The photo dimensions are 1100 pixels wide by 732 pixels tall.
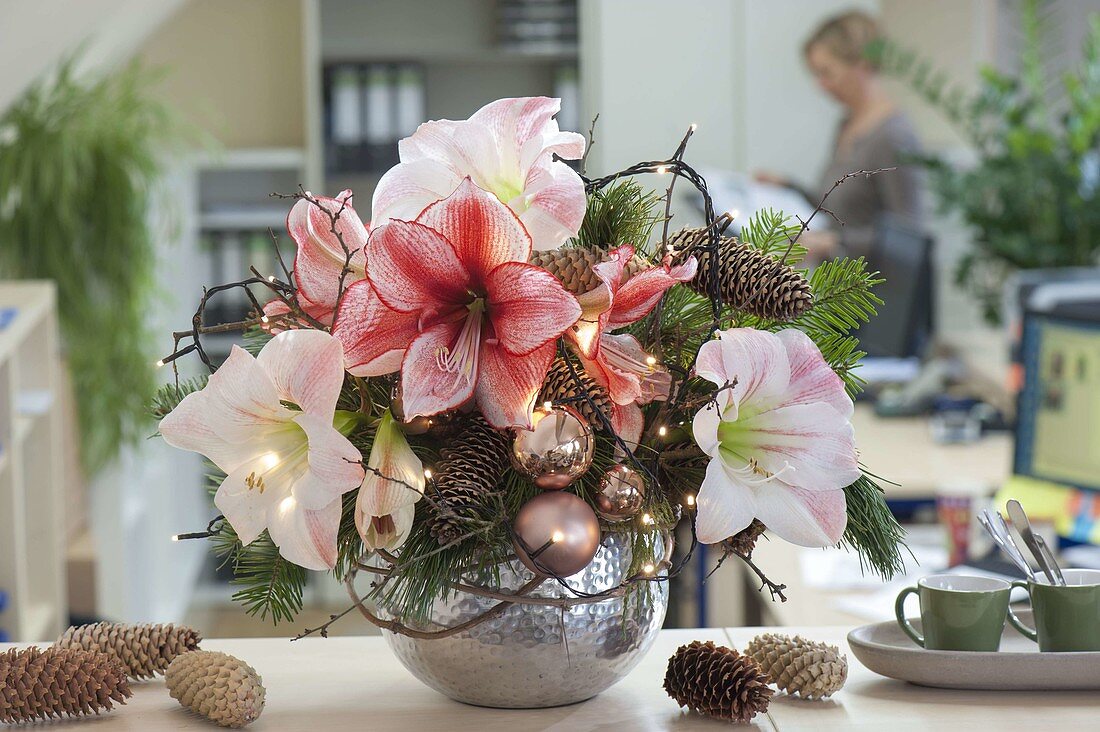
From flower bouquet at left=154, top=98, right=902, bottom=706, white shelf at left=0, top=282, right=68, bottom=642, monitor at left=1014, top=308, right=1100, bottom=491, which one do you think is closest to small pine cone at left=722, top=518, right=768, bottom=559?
flower bouquet at left=154, top=98, right=902, bottom=706

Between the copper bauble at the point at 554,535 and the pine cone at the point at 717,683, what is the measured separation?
13 cm

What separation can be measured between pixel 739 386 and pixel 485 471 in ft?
0.48

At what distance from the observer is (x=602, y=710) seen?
0.79 m

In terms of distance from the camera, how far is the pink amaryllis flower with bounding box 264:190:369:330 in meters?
0.73

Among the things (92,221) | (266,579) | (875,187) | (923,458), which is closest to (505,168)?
(266,579)

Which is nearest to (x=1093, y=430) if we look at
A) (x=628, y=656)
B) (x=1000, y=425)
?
(x=1000, y=425)

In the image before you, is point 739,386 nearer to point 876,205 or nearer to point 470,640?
point 470,640

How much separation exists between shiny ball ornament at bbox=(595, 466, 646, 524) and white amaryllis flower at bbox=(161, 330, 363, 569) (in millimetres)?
137

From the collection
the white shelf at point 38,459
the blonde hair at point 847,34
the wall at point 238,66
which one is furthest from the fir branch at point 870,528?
the wall at point 238,66

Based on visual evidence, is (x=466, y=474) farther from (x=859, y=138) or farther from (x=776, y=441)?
(x=859, y=138)

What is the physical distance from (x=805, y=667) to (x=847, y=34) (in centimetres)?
368

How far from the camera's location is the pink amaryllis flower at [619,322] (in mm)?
685

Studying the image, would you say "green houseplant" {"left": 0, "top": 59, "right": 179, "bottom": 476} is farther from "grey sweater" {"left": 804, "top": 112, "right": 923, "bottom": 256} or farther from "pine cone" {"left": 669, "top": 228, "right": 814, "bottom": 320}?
"pine cone" {"left": 669, "top": 228, "right": 814, "bottom": 320}

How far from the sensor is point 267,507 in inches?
27.3
